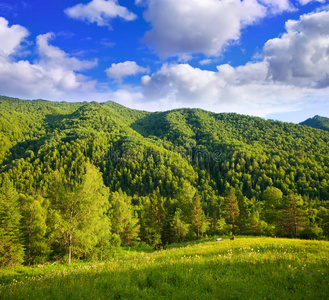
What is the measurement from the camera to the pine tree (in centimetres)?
2670

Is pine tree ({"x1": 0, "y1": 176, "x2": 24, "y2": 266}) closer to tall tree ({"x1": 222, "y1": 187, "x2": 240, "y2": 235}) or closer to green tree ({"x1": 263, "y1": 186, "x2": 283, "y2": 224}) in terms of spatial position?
tall tree ({"x1": 222, "y1": 187, "x2": 240, "y2": 235})

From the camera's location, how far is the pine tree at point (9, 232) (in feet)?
87.6

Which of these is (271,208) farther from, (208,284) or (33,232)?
(33,232)

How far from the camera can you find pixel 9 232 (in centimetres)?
2769

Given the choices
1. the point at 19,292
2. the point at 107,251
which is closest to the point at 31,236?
the point at 107,251

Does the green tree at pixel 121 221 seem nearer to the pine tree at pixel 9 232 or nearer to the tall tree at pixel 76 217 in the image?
the pine tree at pixel 9 232

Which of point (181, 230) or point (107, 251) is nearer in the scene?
point (107, 251)

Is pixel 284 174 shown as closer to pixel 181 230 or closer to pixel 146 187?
pixel 146 187

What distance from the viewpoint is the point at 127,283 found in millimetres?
7336

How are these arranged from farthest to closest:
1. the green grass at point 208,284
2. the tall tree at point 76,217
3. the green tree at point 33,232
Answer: the green tree at point 33,232 < the tall tree at point 76,217 < the green grass at point 208,284

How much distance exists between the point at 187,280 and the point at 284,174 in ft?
709

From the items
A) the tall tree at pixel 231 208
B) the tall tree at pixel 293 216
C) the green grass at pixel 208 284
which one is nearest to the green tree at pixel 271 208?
the tall tree at pixel 293 216

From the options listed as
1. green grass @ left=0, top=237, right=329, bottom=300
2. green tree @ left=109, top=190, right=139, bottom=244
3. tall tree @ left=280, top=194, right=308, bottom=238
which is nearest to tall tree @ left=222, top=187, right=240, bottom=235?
tall tree @ left=280, top=194, right=308, bottom=238

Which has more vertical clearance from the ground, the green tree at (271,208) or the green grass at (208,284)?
the green grass at (208,284)
